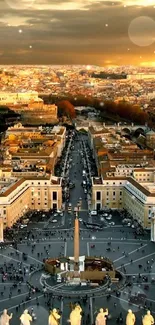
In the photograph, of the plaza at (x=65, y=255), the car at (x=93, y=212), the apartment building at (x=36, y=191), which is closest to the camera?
the plaza at (x=65, y=255)

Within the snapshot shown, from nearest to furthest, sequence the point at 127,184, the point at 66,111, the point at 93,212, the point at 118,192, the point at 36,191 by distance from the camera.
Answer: the point at 93,212
the point at 127,184
the point at 118,192
the point at 36,191
the point at 66,111

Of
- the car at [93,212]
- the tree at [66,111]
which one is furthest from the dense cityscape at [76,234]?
the tree at [66,111]

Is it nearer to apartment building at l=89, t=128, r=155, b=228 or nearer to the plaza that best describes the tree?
apartment building at l=89, t=128, r=155, b=228

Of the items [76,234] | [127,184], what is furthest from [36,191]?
[76,234]

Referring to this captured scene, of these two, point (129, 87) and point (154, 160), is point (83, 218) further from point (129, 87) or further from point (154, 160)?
point (129, 87)

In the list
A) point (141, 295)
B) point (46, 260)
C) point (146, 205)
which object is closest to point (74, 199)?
point (146, 205)

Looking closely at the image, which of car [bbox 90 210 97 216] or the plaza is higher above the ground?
car [bbox 90 210 97 216]

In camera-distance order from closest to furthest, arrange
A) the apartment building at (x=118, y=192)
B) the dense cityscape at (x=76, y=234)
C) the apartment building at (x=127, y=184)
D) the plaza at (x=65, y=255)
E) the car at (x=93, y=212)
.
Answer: the plaza at (x=65, y=255) < the dense cityscape at (x=76, y=234) < the apartment building at (x=127, y=184) < the apartment building at (x=118, y=192) < the car at (x=93, y=212)

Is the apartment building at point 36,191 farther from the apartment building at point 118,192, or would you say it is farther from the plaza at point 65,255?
the apartment building at point 118,192

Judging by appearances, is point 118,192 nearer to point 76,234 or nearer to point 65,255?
point 65,255

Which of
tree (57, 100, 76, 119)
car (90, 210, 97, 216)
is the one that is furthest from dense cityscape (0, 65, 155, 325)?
tree (57, 100, 76, 119)

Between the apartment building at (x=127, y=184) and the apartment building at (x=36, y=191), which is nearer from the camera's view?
the apartment building at (x=127, y=184)
